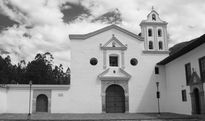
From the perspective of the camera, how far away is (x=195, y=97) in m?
18.0

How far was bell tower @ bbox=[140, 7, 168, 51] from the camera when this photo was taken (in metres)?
23.9

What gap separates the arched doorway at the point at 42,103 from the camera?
21.5 meters

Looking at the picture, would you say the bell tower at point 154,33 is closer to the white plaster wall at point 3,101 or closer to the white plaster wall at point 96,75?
the white plaster wall at point 96,75

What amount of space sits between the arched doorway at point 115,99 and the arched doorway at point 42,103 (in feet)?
18.2

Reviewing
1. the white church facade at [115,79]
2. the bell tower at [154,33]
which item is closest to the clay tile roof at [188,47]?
the white church facade at [115,79]

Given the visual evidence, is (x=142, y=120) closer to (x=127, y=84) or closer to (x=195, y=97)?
(x=195, y=97)

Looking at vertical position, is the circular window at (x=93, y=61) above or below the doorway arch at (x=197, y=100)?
above

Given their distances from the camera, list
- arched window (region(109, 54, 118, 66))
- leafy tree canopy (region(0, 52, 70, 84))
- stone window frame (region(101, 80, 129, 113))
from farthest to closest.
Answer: leafy tree canopy (region(0, 52, 70, 84)), arched window (region(109, 54, 118, 66)), stone window frame (region(101, 80, 129, 113))

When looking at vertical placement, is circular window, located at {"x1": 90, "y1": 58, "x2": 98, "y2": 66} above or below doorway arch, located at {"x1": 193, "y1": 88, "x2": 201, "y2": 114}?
above

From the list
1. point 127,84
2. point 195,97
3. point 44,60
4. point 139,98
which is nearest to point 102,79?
A: point 127,84

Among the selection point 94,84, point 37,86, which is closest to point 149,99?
point 94,84

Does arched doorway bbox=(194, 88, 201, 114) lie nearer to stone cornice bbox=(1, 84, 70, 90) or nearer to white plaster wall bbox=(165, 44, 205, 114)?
white plaster wall bbox=(165, 44, 205, 114)

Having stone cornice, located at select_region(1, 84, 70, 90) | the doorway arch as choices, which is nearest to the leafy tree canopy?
stone cornice, located at select_region(1, 84, 70, 90)

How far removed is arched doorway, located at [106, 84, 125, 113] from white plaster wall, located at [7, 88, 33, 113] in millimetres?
7229
